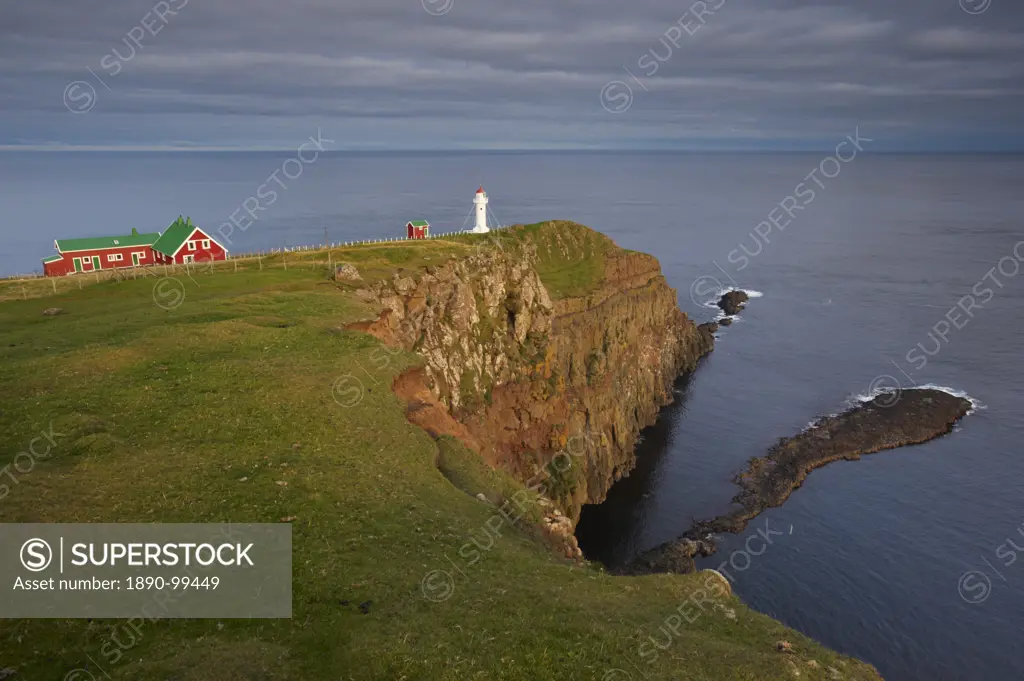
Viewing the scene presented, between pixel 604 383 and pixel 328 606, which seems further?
pixel 604 383

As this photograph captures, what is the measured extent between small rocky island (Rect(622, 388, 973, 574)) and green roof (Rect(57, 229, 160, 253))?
80842mm

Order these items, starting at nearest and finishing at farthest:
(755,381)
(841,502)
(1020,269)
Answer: (841,502), (755,381), (1020,269)

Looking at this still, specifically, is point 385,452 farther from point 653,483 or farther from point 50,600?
point 653,483

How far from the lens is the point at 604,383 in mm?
90562

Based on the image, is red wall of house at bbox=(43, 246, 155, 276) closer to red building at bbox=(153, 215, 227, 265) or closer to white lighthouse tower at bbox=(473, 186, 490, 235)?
red building at bbox=(153, 215, 227, 265)

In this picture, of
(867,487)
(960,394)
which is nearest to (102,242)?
(867,487)

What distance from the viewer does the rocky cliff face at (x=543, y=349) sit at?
208 feet

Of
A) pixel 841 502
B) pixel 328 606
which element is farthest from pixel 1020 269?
pixel 328 606

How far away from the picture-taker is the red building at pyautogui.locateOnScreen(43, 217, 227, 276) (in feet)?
265

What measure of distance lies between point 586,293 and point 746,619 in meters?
72.1

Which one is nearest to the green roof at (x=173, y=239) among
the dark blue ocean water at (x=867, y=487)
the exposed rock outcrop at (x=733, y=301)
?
the dark blue ocean water at (x=867, y=487)

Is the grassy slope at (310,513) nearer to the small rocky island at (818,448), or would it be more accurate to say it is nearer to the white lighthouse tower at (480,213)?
the small rocky island at (818,448)

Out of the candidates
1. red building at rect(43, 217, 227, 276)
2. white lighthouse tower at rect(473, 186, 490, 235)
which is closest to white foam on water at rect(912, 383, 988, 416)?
white lighthouse tower at rect(473, 186, 490, 235)

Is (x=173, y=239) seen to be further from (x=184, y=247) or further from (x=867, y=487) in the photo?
(x=867, y=487)
